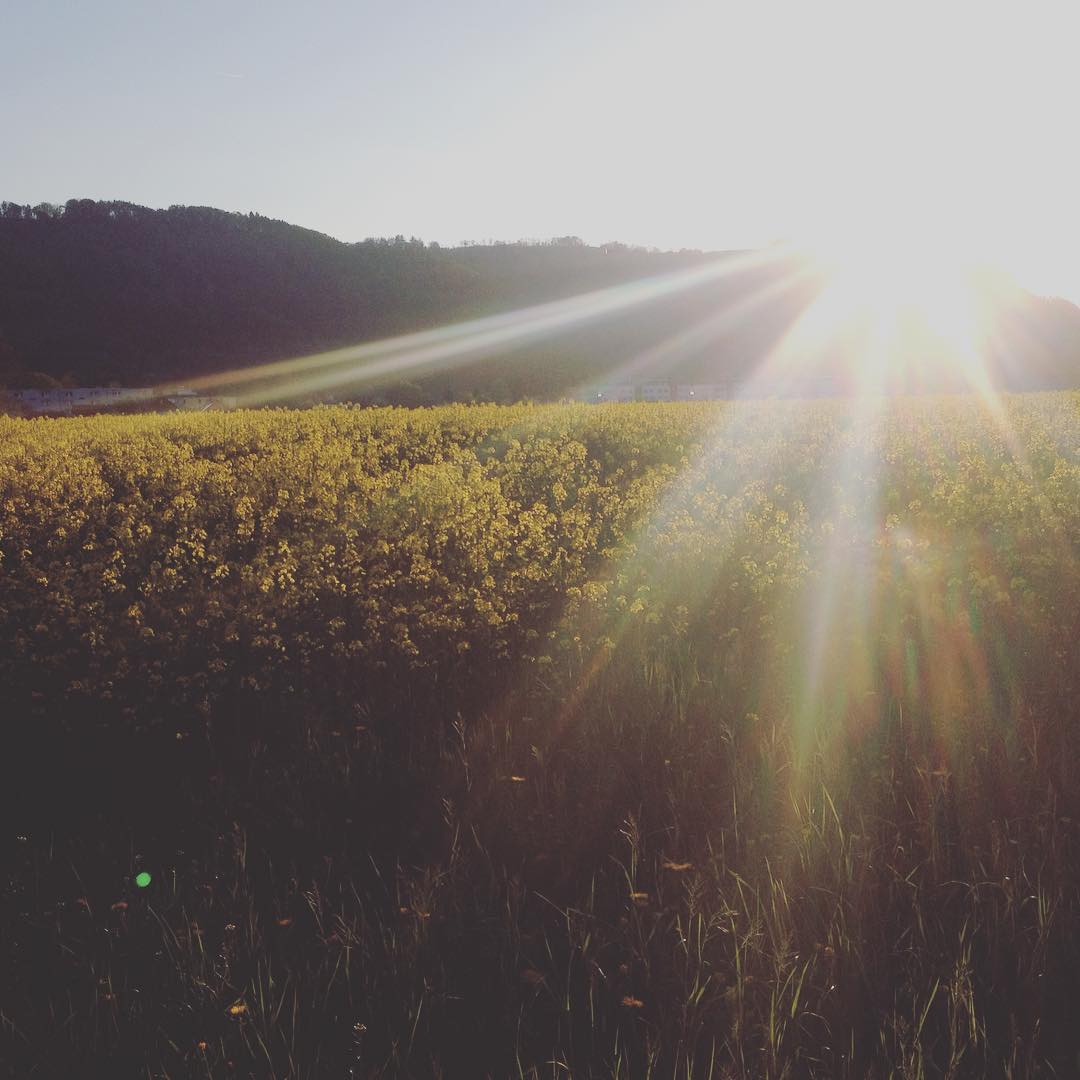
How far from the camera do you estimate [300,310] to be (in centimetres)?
6038

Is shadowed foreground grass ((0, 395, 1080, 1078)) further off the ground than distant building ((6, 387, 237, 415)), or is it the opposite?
shadowed foreground grass ((0, 395, 1080, 1078))

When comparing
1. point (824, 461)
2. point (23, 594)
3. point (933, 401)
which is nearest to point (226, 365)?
point (933, 401)

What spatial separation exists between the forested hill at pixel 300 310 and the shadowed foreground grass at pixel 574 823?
1230 inches

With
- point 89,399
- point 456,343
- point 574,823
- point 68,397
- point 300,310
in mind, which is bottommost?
point 456,343

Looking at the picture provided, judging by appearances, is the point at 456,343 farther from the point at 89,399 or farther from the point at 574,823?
the point at 574,823

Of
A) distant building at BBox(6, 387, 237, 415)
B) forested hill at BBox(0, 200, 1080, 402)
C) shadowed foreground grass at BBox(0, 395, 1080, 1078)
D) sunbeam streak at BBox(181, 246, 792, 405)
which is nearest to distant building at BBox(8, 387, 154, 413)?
distant building at BBox(6, 387, 237, 415)

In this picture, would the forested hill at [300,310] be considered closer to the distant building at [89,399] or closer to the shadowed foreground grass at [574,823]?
the distant building at [89,399]

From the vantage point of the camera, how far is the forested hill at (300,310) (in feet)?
161

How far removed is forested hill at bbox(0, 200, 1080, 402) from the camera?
49.1m

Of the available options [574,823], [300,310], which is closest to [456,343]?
[300,310]

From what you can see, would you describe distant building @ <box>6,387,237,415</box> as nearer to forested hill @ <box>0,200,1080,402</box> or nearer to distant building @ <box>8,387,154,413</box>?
distant building @ <box>8,387,154,413</box>

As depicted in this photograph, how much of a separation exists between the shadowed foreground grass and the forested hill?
31.2 metres

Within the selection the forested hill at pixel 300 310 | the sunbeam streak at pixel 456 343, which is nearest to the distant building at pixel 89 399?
the sunbeam streak at pixel 456 343

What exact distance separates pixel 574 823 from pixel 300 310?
61.1 metres
